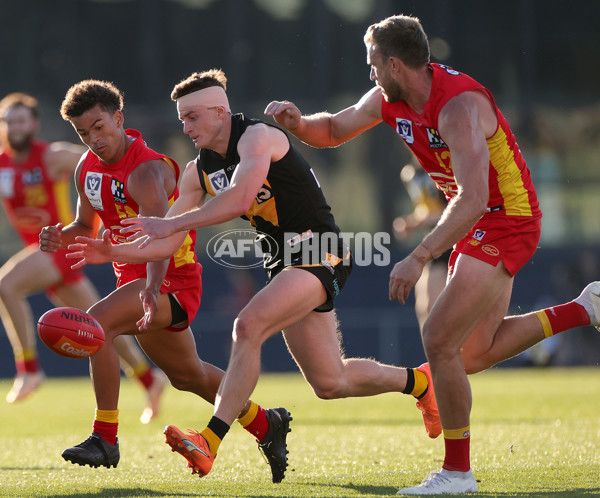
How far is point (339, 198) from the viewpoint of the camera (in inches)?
989

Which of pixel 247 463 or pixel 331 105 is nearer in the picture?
pixel 247 463

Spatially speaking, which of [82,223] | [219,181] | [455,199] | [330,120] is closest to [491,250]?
[455,199]

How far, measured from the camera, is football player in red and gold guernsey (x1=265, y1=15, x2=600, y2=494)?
5.00 metres

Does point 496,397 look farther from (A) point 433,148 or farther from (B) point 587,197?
(B) point 587,197

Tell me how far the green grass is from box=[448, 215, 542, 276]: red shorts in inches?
46.2

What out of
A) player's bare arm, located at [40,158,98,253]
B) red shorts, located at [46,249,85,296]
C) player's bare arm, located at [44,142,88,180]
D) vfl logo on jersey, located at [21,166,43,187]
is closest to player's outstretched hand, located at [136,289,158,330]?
player's bare arm, located at [40,158,98,253]

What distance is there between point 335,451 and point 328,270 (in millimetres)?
1992

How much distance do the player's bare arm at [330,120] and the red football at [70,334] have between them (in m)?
1.59

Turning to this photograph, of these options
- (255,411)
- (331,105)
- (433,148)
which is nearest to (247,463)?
(255,411)

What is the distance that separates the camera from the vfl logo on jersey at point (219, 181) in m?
5.74

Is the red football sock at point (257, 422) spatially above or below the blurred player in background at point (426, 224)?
below

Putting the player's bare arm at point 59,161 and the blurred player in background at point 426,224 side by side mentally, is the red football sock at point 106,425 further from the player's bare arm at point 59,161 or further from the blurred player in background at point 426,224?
the player's bare arm at point 59,161

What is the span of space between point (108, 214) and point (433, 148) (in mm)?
2124

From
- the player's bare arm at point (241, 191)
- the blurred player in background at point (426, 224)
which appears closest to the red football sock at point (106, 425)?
the player's bare arm at point (241, 191)
